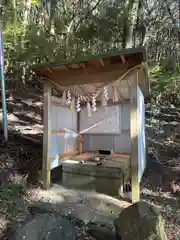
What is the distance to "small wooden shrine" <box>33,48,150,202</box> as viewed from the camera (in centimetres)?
328

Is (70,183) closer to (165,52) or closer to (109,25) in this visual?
(109,25)

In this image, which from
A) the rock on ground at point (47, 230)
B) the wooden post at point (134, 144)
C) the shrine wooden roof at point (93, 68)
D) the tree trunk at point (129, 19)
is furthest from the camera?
the tree trunk at point (129, 19)

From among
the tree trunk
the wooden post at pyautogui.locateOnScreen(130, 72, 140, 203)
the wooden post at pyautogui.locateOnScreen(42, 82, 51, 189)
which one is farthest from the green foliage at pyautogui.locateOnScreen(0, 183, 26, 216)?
the tree trunk

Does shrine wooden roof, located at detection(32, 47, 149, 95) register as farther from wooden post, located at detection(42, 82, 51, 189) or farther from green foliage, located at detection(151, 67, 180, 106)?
green foliage, located at detection(151, 67, 180, 106)

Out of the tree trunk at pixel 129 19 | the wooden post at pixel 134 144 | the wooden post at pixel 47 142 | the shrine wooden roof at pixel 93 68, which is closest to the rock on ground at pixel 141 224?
the wooden post at pixel 134 144

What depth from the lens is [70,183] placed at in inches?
156

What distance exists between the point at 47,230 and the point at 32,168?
6.87 ft

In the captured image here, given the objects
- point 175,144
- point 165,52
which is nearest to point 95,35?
point 165,52

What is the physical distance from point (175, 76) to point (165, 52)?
7.48 ft

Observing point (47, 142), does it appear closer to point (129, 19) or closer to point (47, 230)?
point (47, 230)

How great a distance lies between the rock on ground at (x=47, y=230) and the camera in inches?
82.9

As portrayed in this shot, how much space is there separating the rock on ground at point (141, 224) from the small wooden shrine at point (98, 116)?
3.41ft

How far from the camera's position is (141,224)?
80.9 inches

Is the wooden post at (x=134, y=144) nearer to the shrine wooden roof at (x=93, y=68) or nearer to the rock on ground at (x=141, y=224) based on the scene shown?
the shrine wooden roof at (x=93, y=68)
